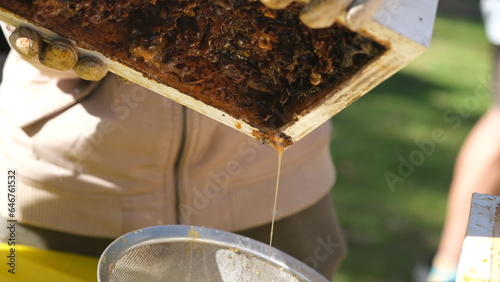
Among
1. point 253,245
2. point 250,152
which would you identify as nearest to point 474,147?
point 250,152

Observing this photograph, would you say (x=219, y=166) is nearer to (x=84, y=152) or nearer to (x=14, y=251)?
(x=84, y=152)

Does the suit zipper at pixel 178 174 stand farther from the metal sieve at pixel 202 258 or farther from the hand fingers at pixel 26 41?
the hand fingers at pixel 26 41

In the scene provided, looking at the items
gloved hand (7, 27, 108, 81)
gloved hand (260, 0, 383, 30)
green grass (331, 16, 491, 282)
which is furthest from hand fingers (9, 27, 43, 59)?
green grass (331, 16, 491, 282)

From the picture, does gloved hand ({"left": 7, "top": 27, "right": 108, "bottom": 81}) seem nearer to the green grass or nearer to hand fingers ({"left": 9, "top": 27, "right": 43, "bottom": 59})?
hand fingers ({"left": 9, "top": 27, "right": 43, "bottom": 59})

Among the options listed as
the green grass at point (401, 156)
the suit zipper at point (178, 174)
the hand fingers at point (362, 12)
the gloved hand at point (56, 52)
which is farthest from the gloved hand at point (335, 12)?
the green grass at point (401, 156)

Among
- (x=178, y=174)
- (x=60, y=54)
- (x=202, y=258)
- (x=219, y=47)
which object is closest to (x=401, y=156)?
(x=178, y=174)
